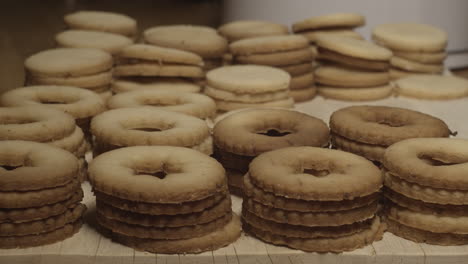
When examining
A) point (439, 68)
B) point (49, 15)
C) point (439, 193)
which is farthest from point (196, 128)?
point (49, 15)

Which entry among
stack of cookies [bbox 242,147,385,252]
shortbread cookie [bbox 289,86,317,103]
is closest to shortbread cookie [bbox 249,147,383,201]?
stack of cookies [bbox 242,147,385,252]

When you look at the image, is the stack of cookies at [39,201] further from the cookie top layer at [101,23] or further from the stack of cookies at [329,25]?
the stack of cookies at [329,25]

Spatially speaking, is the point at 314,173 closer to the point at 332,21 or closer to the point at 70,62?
the point at 70,62

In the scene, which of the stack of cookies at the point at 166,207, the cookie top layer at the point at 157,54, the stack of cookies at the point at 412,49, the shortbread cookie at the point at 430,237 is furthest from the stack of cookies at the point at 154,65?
the shortbread cookie at the point at 430,237

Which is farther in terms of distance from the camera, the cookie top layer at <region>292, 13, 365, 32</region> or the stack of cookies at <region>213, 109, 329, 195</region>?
the cookie top layer at <region>292, 13, 365, 32</region>

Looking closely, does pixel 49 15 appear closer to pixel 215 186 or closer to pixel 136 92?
pixel 136 92

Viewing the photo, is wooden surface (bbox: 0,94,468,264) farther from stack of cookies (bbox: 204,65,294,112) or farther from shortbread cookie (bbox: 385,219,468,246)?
stack of cookies (bbox: 204,65,294,112)
